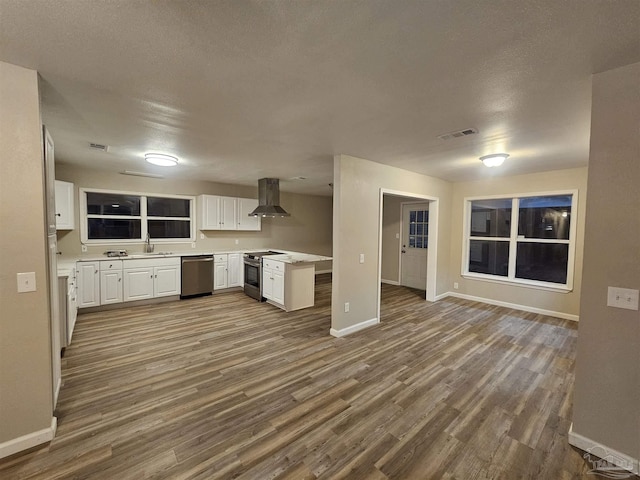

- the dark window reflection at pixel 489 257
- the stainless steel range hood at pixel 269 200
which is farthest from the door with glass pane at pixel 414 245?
the stainless steel range hood at pixel 269 200

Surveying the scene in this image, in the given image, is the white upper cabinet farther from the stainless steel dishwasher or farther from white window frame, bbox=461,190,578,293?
white window frame, bbox=461,190,578,293

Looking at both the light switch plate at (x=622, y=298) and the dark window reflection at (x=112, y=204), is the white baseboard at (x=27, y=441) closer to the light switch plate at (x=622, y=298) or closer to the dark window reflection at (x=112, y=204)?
the light switch plate at (x=622, y=298)

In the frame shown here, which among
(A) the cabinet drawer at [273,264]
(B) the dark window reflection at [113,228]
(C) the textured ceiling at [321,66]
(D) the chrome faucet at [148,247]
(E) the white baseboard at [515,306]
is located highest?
(C) the textured ceiling at [321,66]

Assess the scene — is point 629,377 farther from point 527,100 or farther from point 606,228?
point 527,100

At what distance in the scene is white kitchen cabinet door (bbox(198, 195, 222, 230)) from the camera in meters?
6.09

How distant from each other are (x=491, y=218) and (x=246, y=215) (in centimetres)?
554

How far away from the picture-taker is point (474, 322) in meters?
4.45

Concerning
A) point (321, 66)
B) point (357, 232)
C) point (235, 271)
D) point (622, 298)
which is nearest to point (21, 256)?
point (321, 66)

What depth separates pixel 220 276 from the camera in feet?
19.6

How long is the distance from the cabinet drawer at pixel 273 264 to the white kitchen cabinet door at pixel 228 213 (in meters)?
1.63

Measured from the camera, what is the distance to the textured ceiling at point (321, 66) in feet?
4.25

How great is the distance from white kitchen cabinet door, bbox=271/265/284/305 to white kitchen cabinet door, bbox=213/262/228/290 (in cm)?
149

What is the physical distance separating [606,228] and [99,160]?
243 inches

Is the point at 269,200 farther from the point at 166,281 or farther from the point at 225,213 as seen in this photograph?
the point at 166,281
